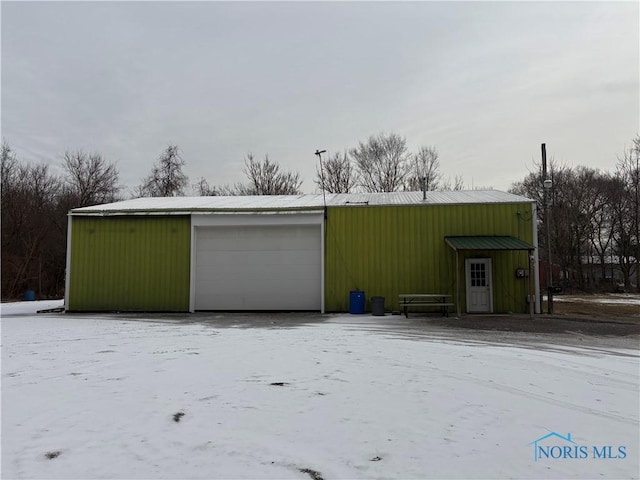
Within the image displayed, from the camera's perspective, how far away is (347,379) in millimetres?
5660

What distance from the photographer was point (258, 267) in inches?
635

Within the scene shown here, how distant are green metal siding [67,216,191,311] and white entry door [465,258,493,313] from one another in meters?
10.1

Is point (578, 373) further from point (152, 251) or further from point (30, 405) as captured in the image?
point (152, 251)

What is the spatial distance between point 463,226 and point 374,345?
8409 mm

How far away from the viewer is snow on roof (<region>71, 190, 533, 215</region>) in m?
15.9

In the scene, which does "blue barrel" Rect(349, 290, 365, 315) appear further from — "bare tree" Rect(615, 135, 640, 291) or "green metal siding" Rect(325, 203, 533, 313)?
"bare tree" Rect(615, 135, 640, 291)

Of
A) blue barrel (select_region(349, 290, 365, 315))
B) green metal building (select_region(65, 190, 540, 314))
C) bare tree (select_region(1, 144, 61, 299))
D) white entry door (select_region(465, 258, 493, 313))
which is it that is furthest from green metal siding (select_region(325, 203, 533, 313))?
bare tree (select_region(1, 144, 61, 299))

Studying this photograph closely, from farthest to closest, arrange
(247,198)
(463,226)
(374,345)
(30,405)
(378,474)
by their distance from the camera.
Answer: (247,198) → (463,226) → (374,345) → (30,405) → (378,474)

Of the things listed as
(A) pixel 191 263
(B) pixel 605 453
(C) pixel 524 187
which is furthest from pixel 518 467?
(C) pixel 524 187

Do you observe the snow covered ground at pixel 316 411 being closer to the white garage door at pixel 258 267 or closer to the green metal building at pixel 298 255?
the green metal building at pixel 298 255

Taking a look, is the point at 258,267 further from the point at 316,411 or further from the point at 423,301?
the point at 316,411

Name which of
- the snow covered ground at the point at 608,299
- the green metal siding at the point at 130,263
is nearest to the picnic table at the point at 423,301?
the green metal siding at the point at 130,263

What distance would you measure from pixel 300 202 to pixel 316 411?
13475mm

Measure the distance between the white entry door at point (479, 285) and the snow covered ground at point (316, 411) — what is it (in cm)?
699
